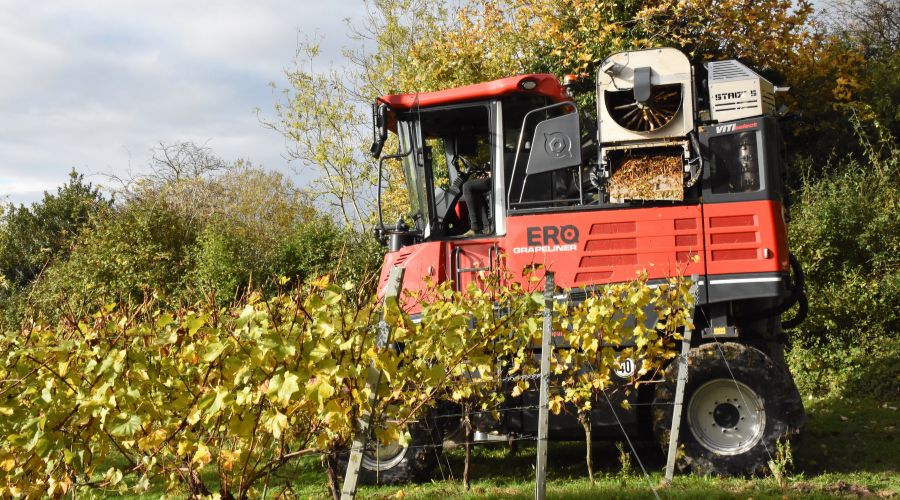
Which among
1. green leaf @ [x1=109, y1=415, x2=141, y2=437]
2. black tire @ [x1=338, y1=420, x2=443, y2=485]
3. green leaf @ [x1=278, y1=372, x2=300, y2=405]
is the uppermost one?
green leaf @ [x1=278, y1=372, x2=300, y2=405]

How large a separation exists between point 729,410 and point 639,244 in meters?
1.53

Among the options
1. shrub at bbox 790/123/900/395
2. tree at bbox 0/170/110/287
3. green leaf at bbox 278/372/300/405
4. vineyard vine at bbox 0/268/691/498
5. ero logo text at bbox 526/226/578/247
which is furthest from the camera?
tree at bbox 0/170/110/287

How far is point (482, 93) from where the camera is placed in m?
7.85

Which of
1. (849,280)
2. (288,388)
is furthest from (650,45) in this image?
(288,388)

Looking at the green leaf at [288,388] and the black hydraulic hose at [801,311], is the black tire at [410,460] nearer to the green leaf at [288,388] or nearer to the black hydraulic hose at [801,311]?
the black hydraulic hose at [801,311]

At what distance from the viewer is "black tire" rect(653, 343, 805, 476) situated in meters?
6.96

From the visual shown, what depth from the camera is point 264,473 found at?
3820mm

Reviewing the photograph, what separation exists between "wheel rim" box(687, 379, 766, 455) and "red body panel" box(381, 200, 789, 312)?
0.96 m

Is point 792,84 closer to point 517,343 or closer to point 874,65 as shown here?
point 874,65

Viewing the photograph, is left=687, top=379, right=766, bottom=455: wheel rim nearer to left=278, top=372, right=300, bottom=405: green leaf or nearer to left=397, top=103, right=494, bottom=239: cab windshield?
left=397, top=103, right=494, bottom=239: cab windshield

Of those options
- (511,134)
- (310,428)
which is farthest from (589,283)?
(310,428)

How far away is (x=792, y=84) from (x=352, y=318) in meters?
15.0

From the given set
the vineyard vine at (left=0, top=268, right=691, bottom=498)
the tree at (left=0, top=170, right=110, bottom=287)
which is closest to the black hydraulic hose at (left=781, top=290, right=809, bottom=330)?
the vineyard vine at (left=0, top=268, right=691, bottom=498)

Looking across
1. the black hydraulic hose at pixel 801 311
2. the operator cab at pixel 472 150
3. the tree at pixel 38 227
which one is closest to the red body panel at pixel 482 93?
the operator cab at pixel 472 150
